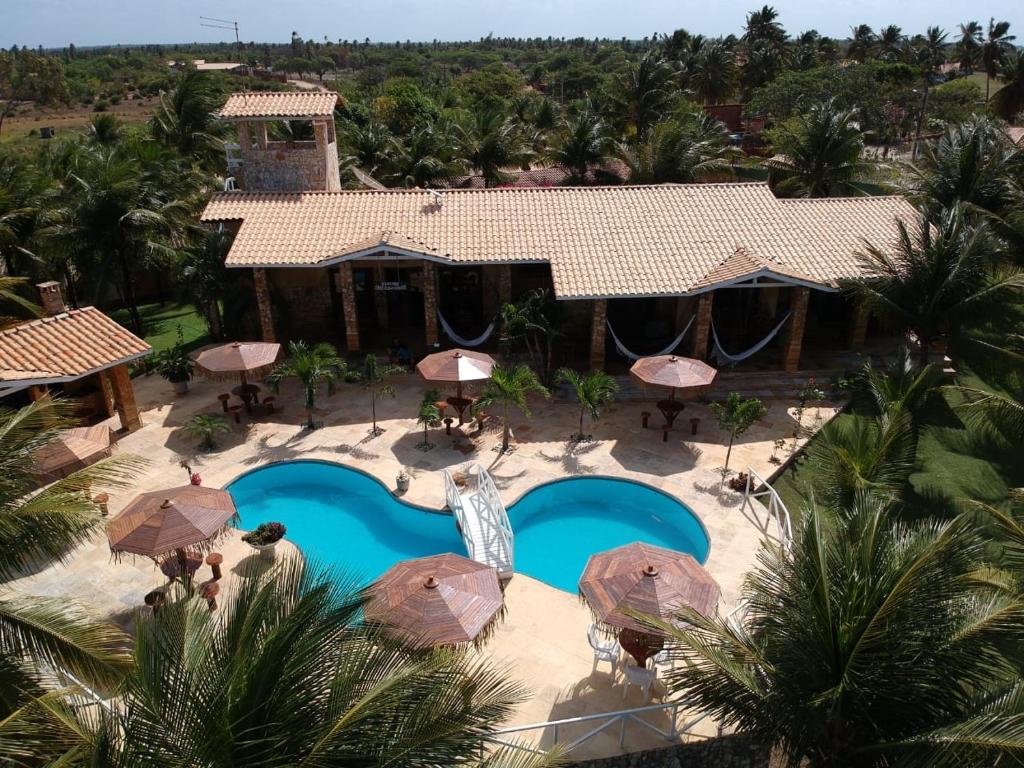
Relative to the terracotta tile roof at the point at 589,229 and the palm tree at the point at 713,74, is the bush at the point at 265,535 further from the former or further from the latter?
the palm tree at the point at 713,74

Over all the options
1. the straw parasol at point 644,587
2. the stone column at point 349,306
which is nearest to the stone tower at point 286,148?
the stone column at point 349,306

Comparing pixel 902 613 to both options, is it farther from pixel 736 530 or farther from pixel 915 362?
pixel 915 362

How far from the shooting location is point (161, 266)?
22.1m

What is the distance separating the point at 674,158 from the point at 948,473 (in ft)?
58.2

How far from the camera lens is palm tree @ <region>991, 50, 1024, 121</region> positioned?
1626 inches

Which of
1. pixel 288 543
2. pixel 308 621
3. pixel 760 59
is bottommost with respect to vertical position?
pixel 288 543

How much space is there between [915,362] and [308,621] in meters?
18.3

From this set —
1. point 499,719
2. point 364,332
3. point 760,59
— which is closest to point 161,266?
point 364,332

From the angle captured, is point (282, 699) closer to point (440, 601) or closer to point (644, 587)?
point (440, 601)

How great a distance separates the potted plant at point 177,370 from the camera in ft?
65.2

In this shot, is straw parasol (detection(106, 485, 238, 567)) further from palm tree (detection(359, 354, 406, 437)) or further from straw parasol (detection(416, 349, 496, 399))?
straw parasol (detection(416, 349, 496, 399))

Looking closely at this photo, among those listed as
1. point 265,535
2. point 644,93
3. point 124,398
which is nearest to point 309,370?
point 124,398

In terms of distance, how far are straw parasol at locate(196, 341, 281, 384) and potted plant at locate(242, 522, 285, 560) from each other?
512 cm

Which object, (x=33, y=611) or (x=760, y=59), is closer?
(x=33, y=611)
